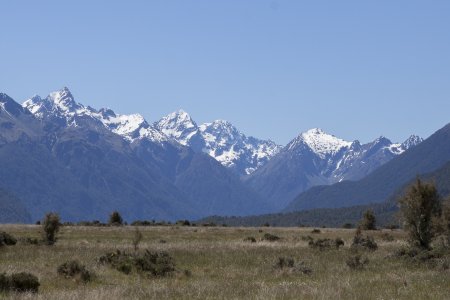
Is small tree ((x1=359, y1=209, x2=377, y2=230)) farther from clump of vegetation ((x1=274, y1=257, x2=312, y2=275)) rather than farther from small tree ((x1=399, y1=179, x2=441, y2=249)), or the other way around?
clump of vegetation ((x1=274, y1=257, x2=312, y2=275))

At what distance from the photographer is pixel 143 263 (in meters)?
29.6

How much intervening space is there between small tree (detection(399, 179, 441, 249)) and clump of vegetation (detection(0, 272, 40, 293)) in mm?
24722

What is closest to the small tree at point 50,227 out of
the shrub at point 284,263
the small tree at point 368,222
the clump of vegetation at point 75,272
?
the clump of vegetation at point 75,272

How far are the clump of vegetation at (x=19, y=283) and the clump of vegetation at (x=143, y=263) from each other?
7.06 metres

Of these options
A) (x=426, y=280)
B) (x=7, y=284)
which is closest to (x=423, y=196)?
(x=426, y=280)

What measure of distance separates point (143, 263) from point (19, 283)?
8597mm

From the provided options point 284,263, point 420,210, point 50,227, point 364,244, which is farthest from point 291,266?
point 50,227

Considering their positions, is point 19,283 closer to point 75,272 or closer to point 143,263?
point 75,272

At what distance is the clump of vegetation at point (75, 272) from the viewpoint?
25334 mm

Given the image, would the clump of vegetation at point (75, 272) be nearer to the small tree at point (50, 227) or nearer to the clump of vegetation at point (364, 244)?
the small tree at point (50, 227)

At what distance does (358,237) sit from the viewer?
156 ft

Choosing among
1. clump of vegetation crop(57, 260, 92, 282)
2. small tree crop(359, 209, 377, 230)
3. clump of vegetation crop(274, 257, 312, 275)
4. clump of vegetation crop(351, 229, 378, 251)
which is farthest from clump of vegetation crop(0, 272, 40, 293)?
small tree crop(359, 209, 377, 230)

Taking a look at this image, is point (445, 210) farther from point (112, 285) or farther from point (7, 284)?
point (7, 284)

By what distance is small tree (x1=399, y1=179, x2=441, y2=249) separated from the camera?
39375 mm
